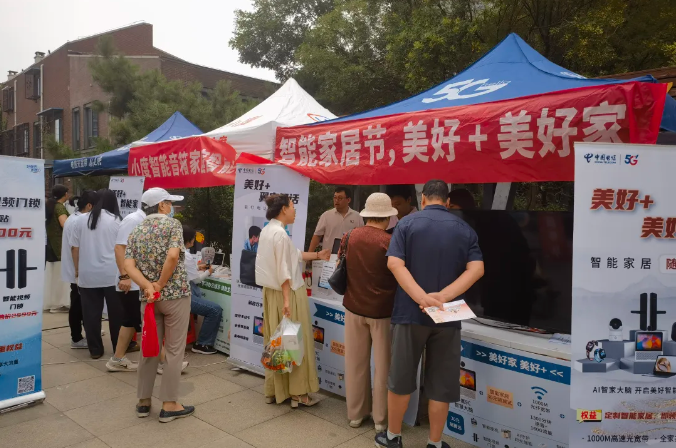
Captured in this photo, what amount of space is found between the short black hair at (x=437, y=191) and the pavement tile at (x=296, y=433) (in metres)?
1.79

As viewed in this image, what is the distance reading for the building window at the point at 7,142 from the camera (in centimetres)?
3498

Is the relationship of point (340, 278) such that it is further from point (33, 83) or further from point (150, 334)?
point (33, 83)

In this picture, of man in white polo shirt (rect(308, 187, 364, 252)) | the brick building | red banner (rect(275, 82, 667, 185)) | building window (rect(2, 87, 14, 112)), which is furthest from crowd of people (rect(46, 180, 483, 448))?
building window (rect(2, 87, 14, 112))

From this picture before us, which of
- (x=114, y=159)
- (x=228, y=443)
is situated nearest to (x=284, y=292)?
(x=228, y=443)

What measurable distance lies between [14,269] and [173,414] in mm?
1711

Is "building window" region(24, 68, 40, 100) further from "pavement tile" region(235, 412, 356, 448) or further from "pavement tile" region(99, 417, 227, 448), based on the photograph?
"pavement tile" region(235, 412, 356, 448)

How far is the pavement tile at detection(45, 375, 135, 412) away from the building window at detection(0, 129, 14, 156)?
36.8 meters

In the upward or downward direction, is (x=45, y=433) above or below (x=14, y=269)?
below

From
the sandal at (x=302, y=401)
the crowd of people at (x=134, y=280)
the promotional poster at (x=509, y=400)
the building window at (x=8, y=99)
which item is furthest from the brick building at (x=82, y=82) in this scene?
the promotional poster at (x=509, y=400)

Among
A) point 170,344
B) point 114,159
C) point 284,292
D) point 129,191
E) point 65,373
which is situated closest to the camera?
point 170,344

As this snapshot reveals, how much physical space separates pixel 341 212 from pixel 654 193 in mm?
3369

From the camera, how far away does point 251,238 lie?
4754mm

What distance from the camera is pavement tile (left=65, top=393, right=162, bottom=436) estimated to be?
12.4 feet

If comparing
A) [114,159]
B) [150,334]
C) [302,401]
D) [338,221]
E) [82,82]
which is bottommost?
[302,401]
